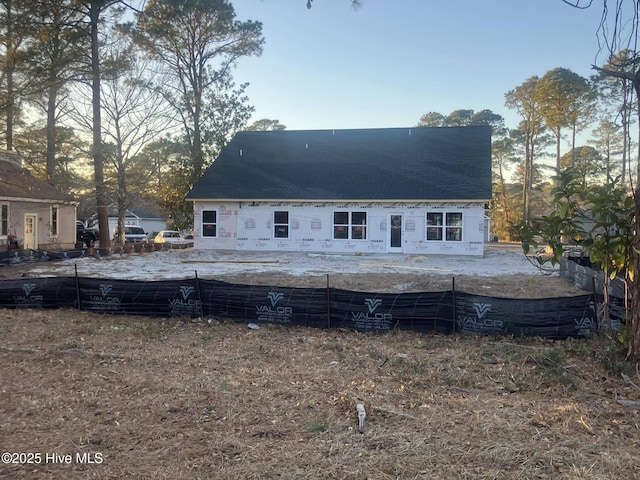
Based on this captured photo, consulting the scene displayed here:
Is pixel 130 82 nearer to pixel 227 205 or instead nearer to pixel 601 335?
pixel 227 205

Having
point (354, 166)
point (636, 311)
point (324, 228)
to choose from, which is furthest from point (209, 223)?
point (636, 311)

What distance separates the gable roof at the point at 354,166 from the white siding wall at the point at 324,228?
0.63m

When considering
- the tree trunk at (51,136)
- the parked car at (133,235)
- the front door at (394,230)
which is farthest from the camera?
the parked car at (133,235)

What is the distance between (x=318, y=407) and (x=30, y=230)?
25789 millimetres

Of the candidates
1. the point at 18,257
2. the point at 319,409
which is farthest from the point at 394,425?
the point at 18,257

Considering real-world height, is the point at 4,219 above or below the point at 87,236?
above

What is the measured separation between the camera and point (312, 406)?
15.1 feet

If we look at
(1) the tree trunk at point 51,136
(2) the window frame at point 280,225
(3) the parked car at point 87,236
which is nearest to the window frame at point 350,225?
(2) the window frame at point 280,225

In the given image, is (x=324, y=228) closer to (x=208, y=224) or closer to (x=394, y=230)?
(x=394, y=230)

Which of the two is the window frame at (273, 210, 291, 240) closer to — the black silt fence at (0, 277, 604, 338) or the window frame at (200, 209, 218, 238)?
the window frame at (200, 209, 218, 238)

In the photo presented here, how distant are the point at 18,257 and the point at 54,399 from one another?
1618cm

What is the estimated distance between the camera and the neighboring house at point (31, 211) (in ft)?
75.1

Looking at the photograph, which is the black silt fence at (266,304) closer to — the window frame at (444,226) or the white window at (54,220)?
the window frame at (444,226)

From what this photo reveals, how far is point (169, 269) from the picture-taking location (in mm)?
16469
